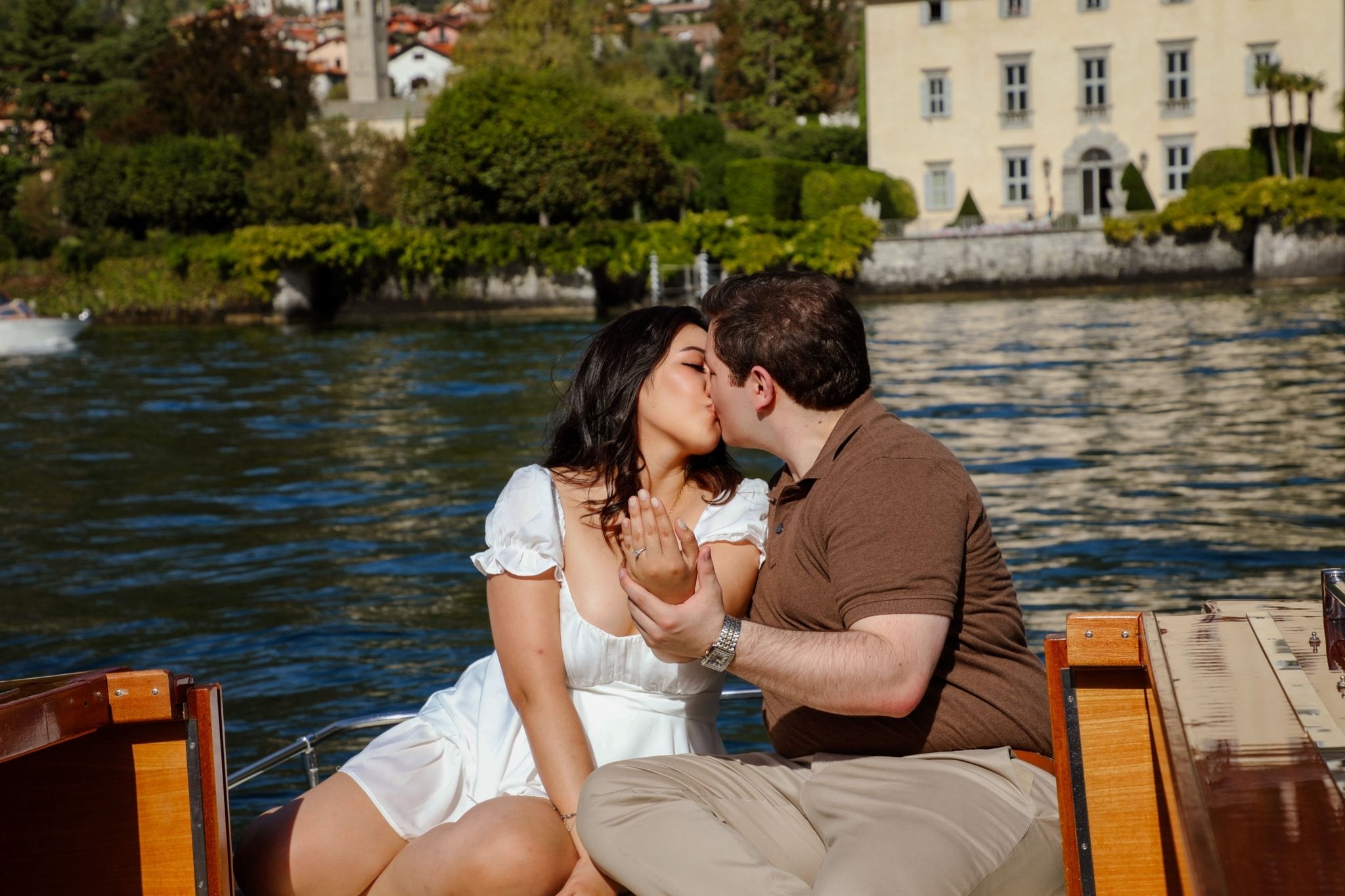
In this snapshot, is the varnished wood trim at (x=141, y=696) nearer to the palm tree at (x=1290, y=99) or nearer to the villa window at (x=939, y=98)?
the palm tree at (x=1290, y=99)

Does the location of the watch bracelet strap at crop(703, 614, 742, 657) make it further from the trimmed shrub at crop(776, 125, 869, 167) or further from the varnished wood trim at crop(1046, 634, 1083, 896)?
the trimmed shrub at crop(776, 125, 869, 167)

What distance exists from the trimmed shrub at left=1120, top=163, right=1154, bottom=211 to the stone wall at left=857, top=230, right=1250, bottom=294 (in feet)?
5.66

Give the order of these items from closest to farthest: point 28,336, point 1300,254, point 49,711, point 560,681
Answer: point 49,711 < point 560,681 < point 28,336 < point 1300,254

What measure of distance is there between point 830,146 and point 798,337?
147ft

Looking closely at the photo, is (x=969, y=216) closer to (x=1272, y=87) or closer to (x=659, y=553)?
(x=1272, y=87)

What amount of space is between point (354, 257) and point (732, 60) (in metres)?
26.4

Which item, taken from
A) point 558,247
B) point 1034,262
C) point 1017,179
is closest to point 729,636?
point 1034,262

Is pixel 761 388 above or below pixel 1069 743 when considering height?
above

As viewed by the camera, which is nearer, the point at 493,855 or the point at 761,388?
the point at 493,855

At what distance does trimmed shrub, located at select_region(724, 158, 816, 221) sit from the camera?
124 feet

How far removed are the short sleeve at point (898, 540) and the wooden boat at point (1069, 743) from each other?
0.61ft

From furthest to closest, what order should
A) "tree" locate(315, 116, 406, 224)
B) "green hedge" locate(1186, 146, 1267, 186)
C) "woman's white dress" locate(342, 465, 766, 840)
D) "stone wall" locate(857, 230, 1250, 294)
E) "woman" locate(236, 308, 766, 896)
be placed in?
"tree" locate(315, 116, 406, 224), "green hedge" locate(1186, 146, 1267, 186), "stone wall" locate(857, 230, 1250, 294), "woman's white dress" locate(342, 465, 766, 840), "woman" locate(236, 308, 766, 896)

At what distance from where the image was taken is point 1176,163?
38469 mm

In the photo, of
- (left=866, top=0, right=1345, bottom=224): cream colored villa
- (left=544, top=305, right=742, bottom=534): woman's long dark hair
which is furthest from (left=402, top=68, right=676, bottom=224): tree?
(left=544, top=305, right=742, bottom=534): woman's long dark hair
